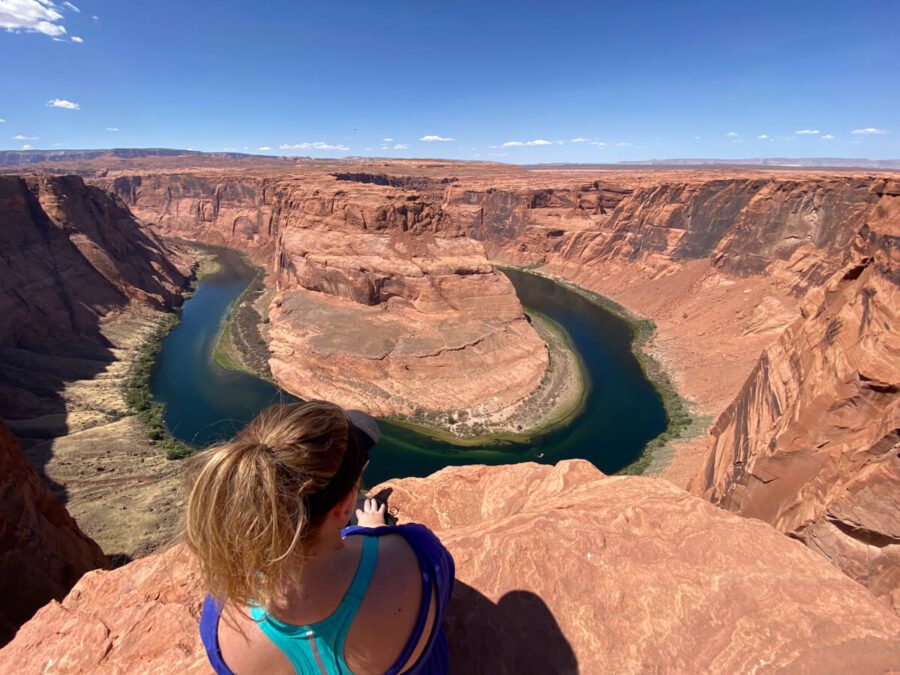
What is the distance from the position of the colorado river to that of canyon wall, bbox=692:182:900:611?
35.0 ft

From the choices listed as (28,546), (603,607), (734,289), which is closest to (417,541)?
(603,607)

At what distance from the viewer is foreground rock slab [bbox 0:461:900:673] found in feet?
12.2

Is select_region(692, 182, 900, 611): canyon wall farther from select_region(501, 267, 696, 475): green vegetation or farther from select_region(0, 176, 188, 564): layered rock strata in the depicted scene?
select_region(0, 176, 188, 564): layered rock strata

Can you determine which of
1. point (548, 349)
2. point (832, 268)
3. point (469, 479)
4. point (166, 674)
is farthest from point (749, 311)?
point (166, 674)

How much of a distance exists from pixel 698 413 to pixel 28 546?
33.8m

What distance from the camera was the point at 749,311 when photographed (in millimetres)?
41188

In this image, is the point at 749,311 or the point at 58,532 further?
the point at 749,311

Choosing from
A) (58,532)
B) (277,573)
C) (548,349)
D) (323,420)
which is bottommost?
(548,349)

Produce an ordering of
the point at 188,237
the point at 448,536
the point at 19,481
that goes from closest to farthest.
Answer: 1. the point at 448,536
2. the point at 19,481
3. the point at 188,237

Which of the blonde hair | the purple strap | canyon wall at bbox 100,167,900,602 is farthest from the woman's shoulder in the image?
canyon wall at bbox 100,167,900,602

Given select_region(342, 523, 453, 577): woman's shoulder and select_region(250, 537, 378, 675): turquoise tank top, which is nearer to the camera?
select_region(250, 537, 378, 675): turquoise tank top

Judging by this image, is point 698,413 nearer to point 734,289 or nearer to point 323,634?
point 734,289

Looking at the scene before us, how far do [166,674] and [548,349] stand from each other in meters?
36.6

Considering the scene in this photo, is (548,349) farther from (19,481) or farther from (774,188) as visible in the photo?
(19,481)
